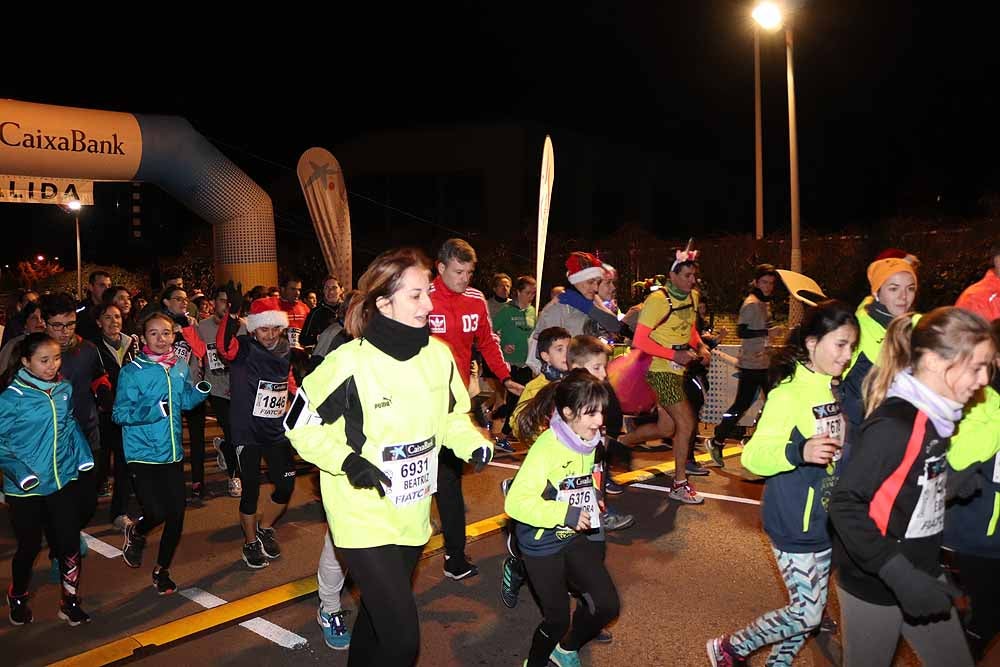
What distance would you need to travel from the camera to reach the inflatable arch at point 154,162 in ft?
44.0

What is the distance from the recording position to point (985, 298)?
5.71m

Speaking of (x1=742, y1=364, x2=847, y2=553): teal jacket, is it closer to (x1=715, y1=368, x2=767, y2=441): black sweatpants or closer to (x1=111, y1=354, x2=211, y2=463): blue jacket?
(x1=111, y1=354, x2=211, y2=463): blue jacket

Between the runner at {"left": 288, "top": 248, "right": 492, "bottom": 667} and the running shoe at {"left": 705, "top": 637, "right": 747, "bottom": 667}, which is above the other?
the runner at {"left": 288, "top": 248, "right": 492, "bottom": 667}

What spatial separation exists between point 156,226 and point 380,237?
13658 mm

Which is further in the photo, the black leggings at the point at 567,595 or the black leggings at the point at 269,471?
the black leggings at the point at 269,471

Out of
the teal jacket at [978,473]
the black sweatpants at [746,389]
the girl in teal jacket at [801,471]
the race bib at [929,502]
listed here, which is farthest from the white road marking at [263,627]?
the black sweatpants at [746,389]

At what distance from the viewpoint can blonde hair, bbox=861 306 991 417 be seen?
9.50 feet

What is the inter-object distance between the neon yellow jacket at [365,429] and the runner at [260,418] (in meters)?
2.64

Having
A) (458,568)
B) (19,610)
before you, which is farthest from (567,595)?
(19,610)

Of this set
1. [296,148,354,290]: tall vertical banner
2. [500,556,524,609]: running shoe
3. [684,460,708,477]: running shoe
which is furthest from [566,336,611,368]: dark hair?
[296,148,354,290]: tall vertical banner

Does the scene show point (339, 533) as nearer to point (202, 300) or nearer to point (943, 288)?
point (202, 300)

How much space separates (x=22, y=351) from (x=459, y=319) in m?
2.74

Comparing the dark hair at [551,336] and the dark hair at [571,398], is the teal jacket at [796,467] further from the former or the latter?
the dark hair at [551,336]

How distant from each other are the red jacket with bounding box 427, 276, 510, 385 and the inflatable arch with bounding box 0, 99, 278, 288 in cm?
1053
